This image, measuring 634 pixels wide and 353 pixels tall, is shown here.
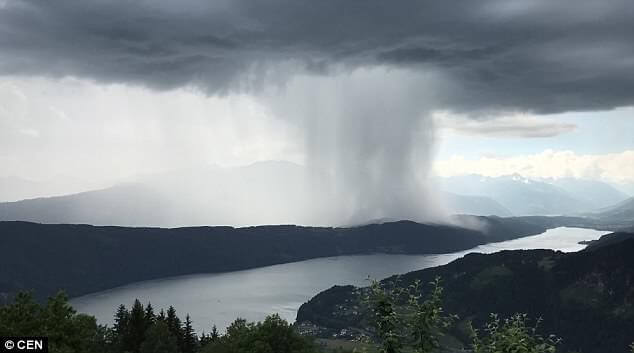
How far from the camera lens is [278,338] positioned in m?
87.8

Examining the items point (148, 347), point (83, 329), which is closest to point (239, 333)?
point (148, 347)

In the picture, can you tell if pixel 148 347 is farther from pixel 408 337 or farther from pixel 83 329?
pixel 408 337

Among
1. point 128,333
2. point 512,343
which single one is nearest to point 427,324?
point 512,343

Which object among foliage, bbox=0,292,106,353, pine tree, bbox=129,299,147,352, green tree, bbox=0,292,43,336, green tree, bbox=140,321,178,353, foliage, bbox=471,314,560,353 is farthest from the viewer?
pine tree, bbox=129,299,147,352

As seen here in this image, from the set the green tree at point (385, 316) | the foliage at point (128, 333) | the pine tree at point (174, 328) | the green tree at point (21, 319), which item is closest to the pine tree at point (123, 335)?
the foliage at point (128, 333)

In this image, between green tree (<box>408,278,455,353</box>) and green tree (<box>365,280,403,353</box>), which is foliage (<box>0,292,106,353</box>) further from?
green tree (<box>408,278,455,353</box>)

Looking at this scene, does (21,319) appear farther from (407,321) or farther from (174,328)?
(174,328)

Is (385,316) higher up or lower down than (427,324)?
higher up

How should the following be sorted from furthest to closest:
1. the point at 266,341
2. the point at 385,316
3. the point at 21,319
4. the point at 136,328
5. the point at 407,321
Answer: the point at 136,328 → the point at 266,341 → the point at 21,319 → the point at 407,321 → the point at 385,316

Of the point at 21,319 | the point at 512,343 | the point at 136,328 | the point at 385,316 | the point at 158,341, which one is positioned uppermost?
the point at 385,316

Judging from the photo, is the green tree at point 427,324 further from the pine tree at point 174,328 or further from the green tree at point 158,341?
the pine tree at point 174,328

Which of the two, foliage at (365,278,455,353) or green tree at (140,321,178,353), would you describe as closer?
foliage at (365,278,455,353)

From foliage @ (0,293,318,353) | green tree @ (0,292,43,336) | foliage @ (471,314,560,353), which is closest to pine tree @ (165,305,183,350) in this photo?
foliage @ (0,293,318,353)

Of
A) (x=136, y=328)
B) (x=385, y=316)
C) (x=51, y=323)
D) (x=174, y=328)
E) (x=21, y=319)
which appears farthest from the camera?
(x=174, y=328)
